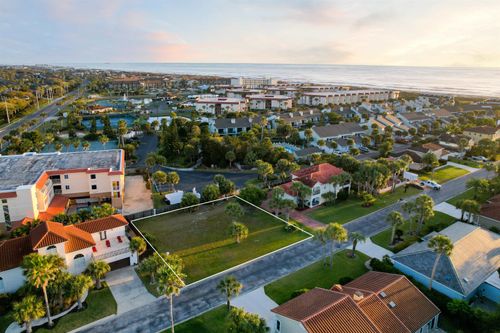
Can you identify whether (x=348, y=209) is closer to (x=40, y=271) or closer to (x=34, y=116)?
(x=40, y=271)

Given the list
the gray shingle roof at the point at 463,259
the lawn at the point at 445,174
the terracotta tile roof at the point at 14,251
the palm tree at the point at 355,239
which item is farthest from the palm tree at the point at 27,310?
the lawn at the point at 445,174

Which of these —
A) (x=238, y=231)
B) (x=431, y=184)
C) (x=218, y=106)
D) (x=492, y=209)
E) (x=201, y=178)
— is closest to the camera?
(x=238, y=231)

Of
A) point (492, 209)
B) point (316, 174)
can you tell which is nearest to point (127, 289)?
point (316, 174)

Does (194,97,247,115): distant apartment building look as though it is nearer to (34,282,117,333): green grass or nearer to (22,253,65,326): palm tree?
(34,282,117,333): green grass

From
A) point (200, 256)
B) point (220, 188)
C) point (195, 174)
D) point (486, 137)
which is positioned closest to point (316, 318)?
point (200, 256)

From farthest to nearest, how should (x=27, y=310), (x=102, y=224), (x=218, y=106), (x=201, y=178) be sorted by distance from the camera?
A: (x=218, y=106) → (x=201, y=178) → (x=102, y=224) → (x=27, y=310)

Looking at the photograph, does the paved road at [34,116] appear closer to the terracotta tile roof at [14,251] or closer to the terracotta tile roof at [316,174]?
the terracotta tile roof at [14,251]
